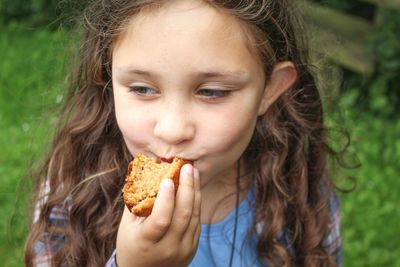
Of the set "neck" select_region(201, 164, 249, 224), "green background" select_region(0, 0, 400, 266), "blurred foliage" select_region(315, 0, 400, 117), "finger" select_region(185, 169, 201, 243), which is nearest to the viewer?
"finger" select_region(185, 169, 201, 243)

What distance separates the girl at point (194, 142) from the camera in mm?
1932

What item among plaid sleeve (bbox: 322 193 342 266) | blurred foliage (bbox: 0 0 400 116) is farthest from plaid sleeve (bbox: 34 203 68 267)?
blurred foliage (bbox: 0 0 400 116)

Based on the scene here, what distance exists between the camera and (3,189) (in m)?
3.99

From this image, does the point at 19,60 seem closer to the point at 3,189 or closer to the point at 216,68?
the point at 3,189

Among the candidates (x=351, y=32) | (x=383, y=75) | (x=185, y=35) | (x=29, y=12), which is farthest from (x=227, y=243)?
(x=29, y=12)

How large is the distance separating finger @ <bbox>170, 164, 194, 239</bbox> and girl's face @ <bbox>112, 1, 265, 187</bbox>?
11 centimetres

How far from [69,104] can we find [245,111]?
0.75m

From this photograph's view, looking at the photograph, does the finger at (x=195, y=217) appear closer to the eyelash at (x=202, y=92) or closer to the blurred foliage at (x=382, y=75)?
the eyelash at (x=202, y=92)

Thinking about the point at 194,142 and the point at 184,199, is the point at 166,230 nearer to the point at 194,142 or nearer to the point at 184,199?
the point at 184,199

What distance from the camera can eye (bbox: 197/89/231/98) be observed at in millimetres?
1987

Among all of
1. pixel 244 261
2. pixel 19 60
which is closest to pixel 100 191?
pixel 244 261

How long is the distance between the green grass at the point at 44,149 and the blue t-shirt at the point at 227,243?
0.70 m

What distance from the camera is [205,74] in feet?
6.38

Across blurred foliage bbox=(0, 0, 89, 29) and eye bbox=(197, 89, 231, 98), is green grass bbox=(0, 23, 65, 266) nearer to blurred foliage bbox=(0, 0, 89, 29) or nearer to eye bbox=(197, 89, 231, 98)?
blurred foliage bbox=(0, 0, 89, 29)
